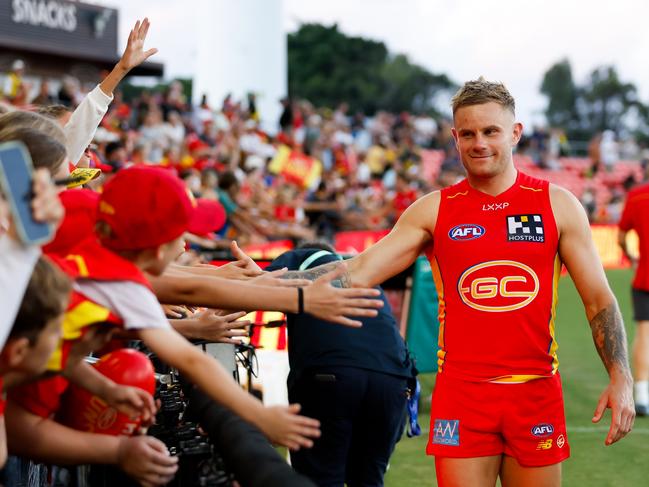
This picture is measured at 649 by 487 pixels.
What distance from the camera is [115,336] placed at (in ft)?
9.23

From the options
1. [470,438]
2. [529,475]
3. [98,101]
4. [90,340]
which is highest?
[98,101]

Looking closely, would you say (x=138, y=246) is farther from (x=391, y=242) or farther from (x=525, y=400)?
(x=525, y=400)

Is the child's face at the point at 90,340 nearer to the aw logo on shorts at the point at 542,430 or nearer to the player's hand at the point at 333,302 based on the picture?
the player's hand at the point at 333,302

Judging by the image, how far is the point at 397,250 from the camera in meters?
4.00

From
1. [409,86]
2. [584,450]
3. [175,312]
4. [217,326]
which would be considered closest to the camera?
[217,326]

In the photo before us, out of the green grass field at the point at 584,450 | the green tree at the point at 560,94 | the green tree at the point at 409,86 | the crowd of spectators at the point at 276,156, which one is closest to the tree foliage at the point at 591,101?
the green tree at the point at 560,94

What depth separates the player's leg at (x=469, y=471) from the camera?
3711 mm

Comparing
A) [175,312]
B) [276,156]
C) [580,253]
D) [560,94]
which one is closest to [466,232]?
[580,253]

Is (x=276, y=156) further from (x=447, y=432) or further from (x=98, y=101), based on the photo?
(x=447, y=432)

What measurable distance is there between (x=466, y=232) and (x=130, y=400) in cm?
176

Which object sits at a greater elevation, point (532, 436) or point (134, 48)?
point (134, 48)

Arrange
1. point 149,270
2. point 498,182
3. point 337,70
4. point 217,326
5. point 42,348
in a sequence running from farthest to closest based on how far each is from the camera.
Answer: point 337,70
point 498,182
point 217,326
point 149,270
point 42,348

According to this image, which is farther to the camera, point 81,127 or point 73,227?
point 81,127

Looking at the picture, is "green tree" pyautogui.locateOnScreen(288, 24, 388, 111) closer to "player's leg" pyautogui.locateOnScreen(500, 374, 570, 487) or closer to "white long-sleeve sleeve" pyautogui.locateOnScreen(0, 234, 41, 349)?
"player's leg" pyautogui.locateOnScreen(500, 374, 570, 487)
